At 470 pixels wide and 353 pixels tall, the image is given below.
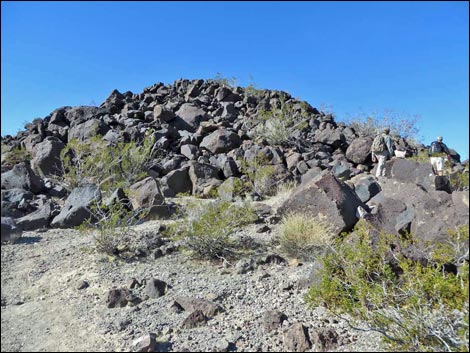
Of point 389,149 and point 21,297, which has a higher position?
point 389,149

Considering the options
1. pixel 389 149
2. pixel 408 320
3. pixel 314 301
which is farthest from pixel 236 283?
pixel 389 149

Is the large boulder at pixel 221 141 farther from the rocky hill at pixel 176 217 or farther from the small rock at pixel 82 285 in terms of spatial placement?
the small rock at pixel 82 285

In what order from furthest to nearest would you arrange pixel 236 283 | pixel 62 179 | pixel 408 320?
pixel 62 179
pixel 236 283
pixel 408 320

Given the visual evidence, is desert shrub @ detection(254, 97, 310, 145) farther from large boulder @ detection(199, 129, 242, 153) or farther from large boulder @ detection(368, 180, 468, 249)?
large boulder @ detection(368, 180, 468, 249)

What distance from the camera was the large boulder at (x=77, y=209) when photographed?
820 centimetres

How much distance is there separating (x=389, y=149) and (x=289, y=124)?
21.7 ft

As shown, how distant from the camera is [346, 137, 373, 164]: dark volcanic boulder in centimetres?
1559

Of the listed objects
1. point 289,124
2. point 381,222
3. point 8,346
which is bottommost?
point 8,346

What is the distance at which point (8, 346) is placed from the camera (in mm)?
3770

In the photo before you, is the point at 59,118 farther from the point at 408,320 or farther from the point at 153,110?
the point at 408,320

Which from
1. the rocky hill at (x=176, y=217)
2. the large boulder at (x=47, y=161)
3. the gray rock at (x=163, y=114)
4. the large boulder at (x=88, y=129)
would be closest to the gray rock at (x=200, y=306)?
the rocky hill at (x=176, y=217)

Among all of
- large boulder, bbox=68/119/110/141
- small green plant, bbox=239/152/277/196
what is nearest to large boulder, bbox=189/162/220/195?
small green plant, bbox=239/152/277/196

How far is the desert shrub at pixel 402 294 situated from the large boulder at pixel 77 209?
4.72 metres

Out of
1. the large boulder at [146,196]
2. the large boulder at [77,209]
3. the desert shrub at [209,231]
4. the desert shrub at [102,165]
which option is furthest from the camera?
the desert shrub at [102,165]
